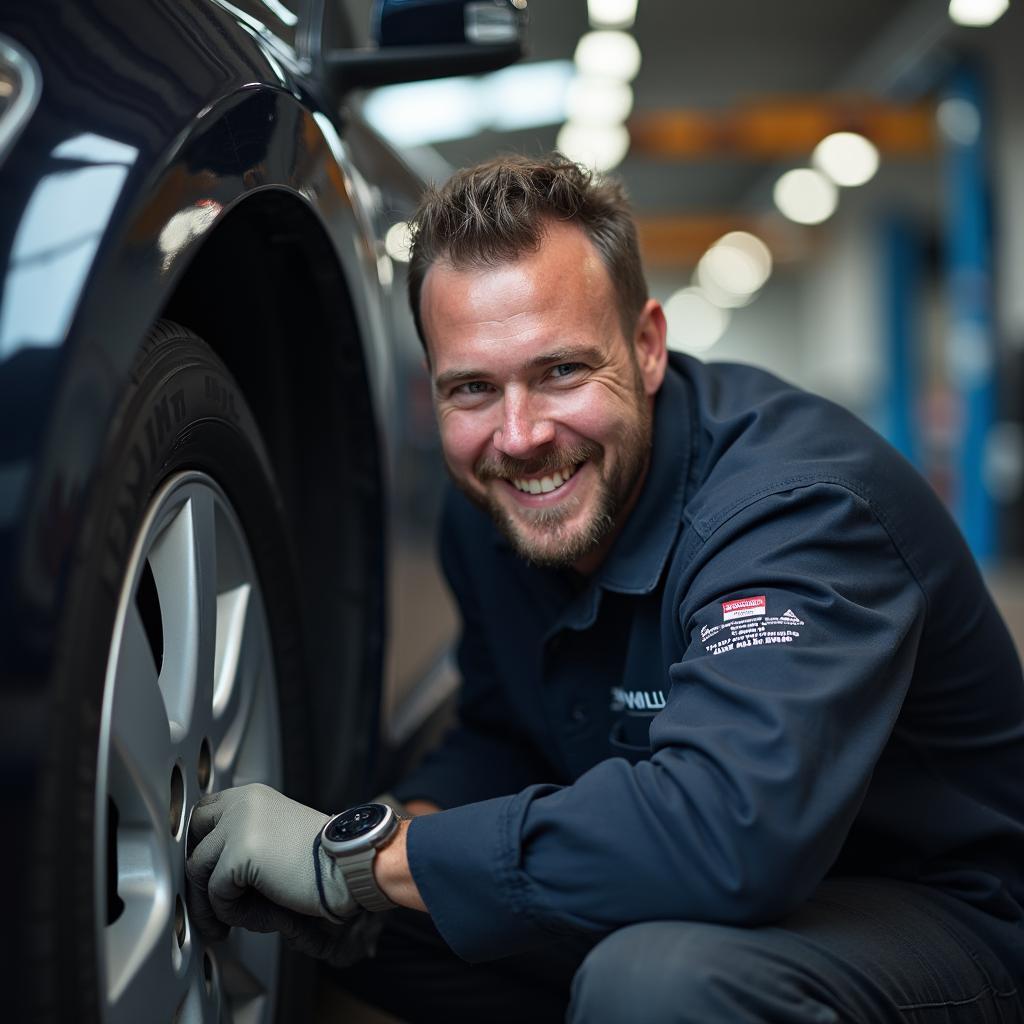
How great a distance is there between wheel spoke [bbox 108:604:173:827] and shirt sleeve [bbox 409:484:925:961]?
0.86 ft

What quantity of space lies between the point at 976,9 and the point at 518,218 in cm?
827

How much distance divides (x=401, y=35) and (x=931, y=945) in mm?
1357

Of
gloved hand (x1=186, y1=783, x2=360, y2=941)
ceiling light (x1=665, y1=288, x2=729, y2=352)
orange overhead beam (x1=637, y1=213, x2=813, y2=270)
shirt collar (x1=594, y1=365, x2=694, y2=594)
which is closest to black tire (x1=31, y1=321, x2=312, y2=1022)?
gloved hand (x1=186, y1=783, x2=360, y2=941)

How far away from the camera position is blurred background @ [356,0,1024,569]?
31.2 feet

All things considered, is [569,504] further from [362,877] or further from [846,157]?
[846,157]

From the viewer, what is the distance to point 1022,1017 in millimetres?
1391

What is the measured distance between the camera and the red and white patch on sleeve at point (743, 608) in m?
1.20

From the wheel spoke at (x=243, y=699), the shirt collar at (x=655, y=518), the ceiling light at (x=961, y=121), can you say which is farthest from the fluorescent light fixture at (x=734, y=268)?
the wheel spoke at (x=243, y=699)

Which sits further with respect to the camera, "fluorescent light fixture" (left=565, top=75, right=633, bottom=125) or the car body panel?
"fluorescent light fixture" (left=565, top=75, right=633, bottom=125)

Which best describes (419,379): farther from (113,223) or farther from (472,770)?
(113,223)

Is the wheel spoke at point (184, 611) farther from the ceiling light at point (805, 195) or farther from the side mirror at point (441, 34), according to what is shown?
the ceiling light at point (805, 195)

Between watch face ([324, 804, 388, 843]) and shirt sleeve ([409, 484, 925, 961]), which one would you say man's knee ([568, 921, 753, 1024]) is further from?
watch face ([324, 804, 388, 843])

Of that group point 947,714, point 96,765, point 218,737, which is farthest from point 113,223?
point 947,714

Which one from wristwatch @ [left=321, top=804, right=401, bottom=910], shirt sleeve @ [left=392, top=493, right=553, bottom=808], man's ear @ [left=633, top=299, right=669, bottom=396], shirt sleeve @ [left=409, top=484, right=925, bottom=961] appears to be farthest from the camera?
shirt sleeve @ [left=392, top=493, right=553, bottom=808]
